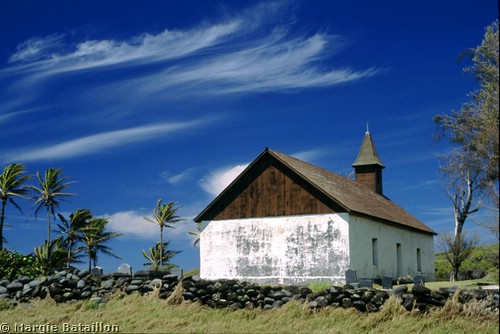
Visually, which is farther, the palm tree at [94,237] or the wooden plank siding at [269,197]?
the palm tree at [94,237]

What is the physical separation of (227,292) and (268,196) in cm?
1013

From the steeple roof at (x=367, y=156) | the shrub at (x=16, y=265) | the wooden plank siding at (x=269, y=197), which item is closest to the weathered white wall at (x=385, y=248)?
the wooden plank siding at (x=269, y=197)

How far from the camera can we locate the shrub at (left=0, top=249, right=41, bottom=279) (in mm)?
28922

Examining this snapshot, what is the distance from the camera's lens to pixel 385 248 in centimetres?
3209

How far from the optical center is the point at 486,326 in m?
17.0

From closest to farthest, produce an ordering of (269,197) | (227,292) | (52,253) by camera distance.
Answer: (227,292) < (269,197) < (52,253)

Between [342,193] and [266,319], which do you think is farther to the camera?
[342,193]

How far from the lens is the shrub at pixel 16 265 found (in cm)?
2892

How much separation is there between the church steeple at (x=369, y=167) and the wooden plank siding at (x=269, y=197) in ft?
43.8

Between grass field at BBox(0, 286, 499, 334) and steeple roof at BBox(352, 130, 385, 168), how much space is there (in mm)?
24050

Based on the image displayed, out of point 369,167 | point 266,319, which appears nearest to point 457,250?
point 369,167

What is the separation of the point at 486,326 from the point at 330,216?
38.2 feet

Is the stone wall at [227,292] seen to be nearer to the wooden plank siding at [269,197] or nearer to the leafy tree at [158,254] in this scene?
the wooden plank siding at [269,197]

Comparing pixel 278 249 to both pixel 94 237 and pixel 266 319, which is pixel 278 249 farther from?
pixel 94 237
